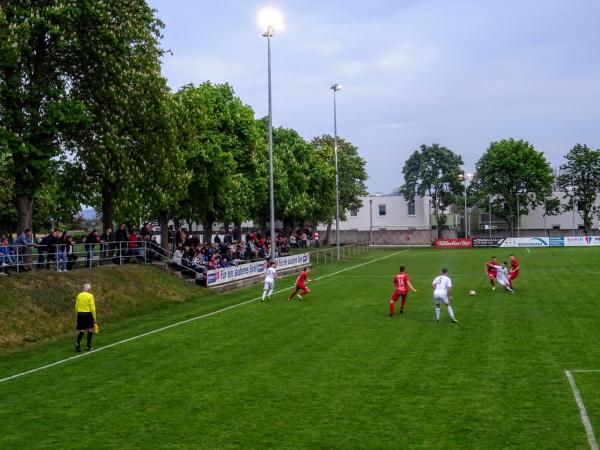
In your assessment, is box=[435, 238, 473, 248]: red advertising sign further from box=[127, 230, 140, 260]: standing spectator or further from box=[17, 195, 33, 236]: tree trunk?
box=[17, 195, 33, 236]: tree trunk

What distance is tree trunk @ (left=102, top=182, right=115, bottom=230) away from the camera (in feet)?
109

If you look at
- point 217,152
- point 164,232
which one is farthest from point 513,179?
point 164,232

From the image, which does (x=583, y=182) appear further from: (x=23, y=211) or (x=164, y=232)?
(x=23, y=211)

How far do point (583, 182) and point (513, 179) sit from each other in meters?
11.6

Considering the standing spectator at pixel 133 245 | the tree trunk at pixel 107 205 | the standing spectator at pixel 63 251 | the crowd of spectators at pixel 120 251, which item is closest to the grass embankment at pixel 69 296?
the standing spectator at pixel 63 251

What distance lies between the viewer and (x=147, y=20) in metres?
33.8

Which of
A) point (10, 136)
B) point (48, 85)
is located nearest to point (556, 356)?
point (10, 136)

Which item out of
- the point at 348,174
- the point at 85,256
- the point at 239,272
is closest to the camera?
the point at 85,256

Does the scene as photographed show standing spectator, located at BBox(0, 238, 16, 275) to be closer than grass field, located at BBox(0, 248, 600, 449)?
No

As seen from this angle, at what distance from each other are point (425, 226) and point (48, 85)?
284ft

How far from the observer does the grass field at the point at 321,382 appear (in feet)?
36.8

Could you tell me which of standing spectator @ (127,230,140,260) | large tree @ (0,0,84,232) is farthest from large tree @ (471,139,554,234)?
large tree @ (0,0,84,232)

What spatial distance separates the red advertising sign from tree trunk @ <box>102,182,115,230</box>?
195ft

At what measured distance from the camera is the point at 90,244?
31172 mm
